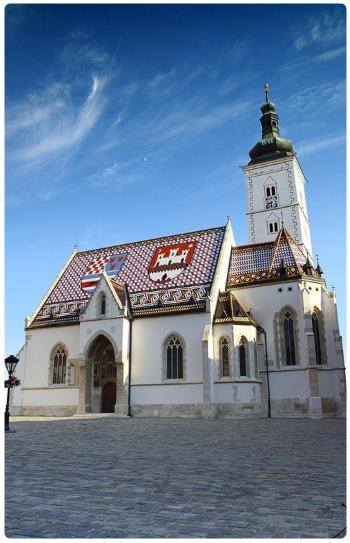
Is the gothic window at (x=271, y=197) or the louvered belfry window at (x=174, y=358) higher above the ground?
the gothic window at (x=271, y=197)

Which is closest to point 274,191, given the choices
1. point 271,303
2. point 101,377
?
point 271,303

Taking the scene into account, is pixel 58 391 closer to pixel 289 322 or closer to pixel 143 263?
pixel 143 263

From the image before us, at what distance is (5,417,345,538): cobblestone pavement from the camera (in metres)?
5.25

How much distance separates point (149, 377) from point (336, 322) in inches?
524

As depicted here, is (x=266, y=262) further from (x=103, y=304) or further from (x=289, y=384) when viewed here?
(x=103, y=304)

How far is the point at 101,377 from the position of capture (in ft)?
109

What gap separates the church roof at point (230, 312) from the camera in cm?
3039

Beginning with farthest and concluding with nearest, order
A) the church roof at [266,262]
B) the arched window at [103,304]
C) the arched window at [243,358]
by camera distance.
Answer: the arched window at [103,304] → the church roof at [266,262] → the arched window at [243,358]

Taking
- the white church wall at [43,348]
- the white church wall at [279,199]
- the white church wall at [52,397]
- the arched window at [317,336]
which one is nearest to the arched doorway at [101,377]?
the white church wall at [52,397]

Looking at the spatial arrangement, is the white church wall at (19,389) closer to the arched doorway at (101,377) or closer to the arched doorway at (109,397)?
the arched doorway at (101,377)

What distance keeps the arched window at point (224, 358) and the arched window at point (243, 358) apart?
83 centimetres

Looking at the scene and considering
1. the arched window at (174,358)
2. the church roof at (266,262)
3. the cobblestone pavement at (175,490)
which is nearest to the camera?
the cobblestone pavement at (175,490)

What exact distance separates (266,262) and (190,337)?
853 centimetres

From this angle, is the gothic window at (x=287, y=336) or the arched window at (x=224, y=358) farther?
the gothic window at (x=287, y=336)
